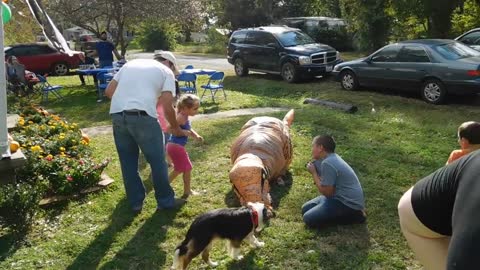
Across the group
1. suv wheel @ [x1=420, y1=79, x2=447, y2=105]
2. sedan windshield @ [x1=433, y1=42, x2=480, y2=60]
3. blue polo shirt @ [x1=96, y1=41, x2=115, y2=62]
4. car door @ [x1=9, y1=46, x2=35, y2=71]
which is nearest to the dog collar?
suv wheel @ [x1=420, y1=79, x2=447, y2=105]

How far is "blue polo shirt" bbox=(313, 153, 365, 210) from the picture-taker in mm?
4582

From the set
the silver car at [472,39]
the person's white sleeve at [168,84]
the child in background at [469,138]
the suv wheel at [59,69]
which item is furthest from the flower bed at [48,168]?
the suv wheel at [59,69]

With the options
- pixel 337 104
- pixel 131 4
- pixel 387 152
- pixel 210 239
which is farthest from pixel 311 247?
pixel 131 4

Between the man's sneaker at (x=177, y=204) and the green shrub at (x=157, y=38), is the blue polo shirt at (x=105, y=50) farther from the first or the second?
the green shrub at (x=157, y=38)

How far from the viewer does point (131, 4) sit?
17062 mm

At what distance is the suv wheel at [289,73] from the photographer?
580 inches

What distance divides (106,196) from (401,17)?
17.8 metres

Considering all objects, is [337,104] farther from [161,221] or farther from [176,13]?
[176,13]

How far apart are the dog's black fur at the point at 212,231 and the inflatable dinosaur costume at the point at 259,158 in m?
0.94

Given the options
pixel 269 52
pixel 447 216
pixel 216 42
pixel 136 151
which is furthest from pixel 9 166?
pixel 216 42

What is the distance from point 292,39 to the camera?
15.8 meters

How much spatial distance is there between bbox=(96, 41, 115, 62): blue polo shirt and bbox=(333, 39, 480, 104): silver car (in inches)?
329

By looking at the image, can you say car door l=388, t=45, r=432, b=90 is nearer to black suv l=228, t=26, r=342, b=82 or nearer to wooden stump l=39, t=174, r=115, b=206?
black suv l=228, t=26, r=342, b=82

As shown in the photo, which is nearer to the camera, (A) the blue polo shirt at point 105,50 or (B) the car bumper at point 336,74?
(B) the car bumper at point 336,74
